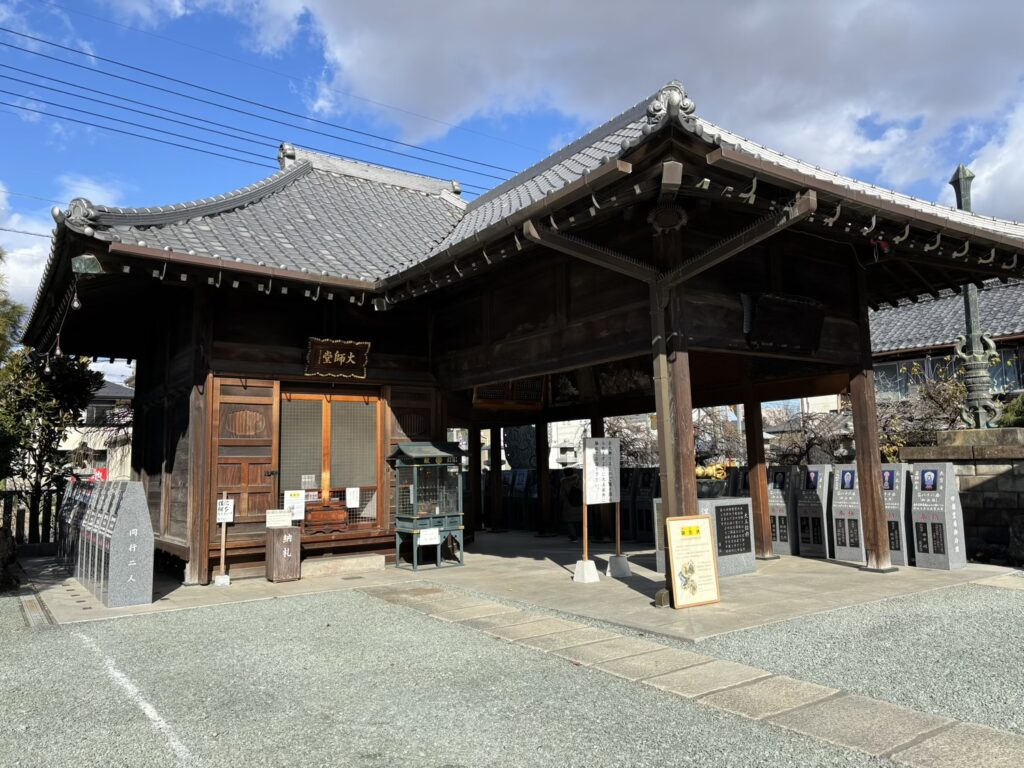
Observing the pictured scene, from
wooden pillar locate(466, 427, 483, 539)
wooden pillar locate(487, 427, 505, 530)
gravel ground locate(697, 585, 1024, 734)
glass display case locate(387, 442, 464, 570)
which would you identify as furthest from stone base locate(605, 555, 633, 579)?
wooden pillar locate(487, 427, 505, 530)

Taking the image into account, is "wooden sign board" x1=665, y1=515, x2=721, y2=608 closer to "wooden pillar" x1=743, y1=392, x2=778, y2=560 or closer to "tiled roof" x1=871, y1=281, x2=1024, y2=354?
"wooden pillar" x1=743, y1=392, x2=778, y2=560

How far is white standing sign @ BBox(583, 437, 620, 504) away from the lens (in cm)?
884

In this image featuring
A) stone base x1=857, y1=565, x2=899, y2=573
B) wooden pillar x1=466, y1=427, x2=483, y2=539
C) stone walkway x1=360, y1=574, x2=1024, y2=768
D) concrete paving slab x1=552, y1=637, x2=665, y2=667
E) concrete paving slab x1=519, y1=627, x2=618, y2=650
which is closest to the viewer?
stone walkway x1=360, y1=574, x2=1024, y2=768

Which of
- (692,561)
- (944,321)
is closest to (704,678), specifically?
(692,561)

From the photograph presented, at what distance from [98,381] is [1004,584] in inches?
616

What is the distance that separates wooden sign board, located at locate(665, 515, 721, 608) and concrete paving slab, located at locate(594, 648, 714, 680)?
1.34m

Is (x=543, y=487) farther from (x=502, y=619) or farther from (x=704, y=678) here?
(x=704, y=678)

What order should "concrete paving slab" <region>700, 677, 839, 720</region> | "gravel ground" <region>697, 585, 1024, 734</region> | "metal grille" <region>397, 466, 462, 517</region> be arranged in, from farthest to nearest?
"metal grille" <region>397, 466, 462, 517</region> → "gravel ground" <region>697, 585, 1024, 734</region> → "concrete paving slab" <region>700, 677, 839, 720</region>

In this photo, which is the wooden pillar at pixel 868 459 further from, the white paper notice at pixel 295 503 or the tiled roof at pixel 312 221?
the white paper notice at pixel 295 503

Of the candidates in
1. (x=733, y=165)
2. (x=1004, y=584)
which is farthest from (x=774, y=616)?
(x=733, y=165)

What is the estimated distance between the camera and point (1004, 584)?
→ 26.5ft

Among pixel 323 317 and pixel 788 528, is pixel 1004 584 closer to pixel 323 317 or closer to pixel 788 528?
pixel 788 528

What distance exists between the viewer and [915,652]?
17.5 feet

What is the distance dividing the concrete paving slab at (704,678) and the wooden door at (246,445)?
670cm
